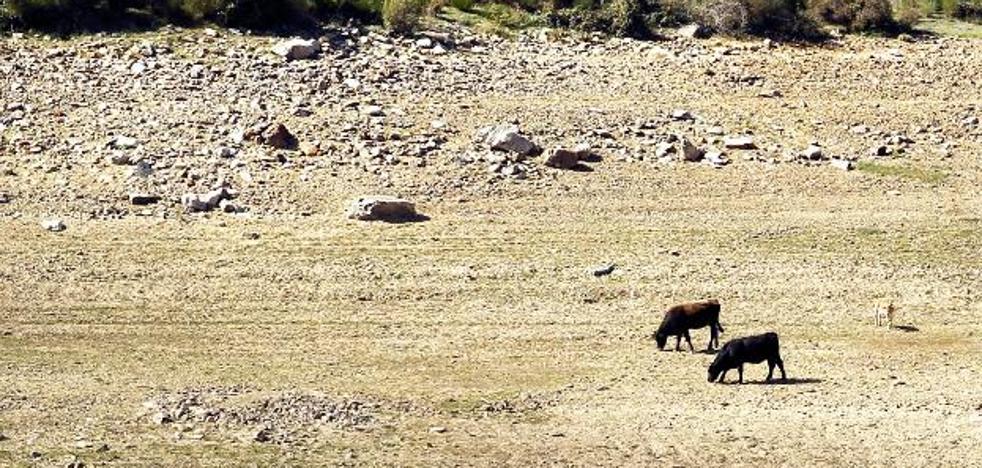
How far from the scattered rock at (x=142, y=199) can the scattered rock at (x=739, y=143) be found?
1008 centimetres

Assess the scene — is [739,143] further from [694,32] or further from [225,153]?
[225,153]

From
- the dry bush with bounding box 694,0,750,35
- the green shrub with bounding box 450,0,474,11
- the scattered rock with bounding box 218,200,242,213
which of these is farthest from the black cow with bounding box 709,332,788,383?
the green shrub with bounding box 450,0,474,11

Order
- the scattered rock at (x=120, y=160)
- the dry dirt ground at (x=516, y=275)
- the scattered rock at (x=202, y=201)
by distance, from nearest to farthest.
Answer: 1. the dry dirt ground at (x=516, y=275)
2. the scattered rock at (x=202, y=201)
3. the scattered rock at (x=120, y=160)

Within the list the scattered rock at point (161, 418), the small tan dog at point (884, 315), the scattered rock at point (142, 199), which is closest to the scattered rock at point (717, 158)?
the small tan dog at point (884, 315)

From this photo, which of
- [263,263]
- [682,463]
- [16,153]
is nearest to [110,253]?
[263,263]

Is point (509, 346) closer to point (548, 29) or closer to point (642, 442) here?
point (642, 442)

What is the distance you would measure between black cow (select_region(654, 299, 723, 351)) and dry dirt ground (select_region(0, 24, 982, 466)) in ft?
1.48

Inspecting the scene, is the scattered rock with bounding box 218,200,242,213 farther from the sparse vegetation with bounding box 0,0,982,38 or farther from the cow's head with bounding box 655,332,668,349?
the cow's head with bounding box 655,332,668,349

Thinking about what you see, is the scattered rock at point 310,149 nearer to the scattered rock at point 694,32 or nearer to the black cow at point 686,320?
the scattered rock at point 694,32

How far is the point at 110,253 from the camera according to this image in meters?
29.8

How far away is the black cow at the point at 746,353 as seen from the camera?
2430 cm

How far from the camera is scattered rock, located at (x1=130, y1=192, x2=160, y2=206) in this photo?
1257 inches

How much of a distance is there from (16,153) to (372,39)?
7.98m

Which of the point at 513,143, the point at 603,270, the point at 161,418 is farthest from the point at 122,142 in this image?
the point at 161,418
